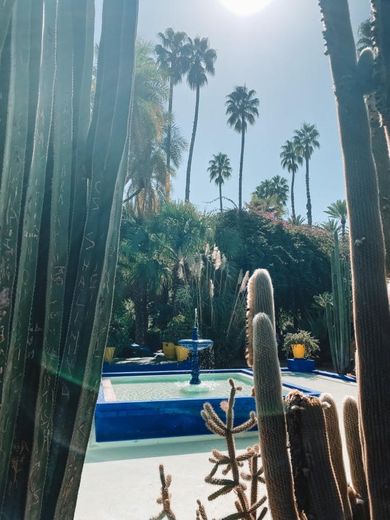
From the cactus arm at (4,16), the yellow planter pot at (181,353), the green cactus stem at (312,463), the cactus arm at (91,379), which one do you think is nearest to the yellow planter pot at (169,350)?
the yellow planter pot at (181,353)

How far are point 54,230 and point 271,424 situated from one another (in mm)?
1109

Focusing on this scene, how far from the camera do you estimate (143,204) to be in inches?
779

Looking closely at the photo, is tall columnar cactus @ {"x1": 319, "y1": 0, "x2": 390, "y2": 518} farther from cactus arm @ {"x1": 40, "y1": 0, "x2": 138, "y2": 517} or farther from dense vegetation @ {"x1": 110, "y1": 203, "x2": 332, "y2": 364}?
dense vegetation @ {"x1": 110, "y1": 203, "x2": 332, "y2": 364}

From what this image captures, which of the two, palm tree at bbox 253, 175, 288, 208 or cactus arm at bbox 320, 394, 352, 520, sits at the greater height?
palm tree at bbox 253, 175, 288, 208

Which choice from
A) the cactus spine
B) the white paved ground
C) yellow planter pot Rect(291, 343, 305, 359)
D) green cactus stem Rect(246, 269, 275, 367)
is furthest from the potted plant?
the cactus spine

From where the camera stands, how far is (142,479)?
15.6 feet

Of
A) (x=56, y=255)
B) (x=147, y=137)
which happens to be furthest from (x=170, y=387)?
(x=147, y=137)

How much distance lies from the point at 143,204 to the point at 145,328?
5.53 m

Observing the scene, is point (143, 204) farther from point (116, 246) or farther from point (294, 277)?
point (116, 246)

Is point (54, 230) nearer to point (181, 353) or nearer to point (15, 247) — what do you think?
→ point (15, 247)

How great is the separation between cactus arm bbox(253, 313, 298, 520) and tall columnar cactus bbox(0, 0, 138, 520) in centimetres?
68

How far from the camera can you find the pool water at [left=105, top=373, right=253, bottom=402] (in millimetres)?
9602

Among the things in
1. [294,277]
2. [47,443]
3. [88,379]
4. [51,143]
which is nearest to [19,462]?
[47,443]

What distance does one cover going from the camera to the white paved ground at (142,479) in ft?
12.9
